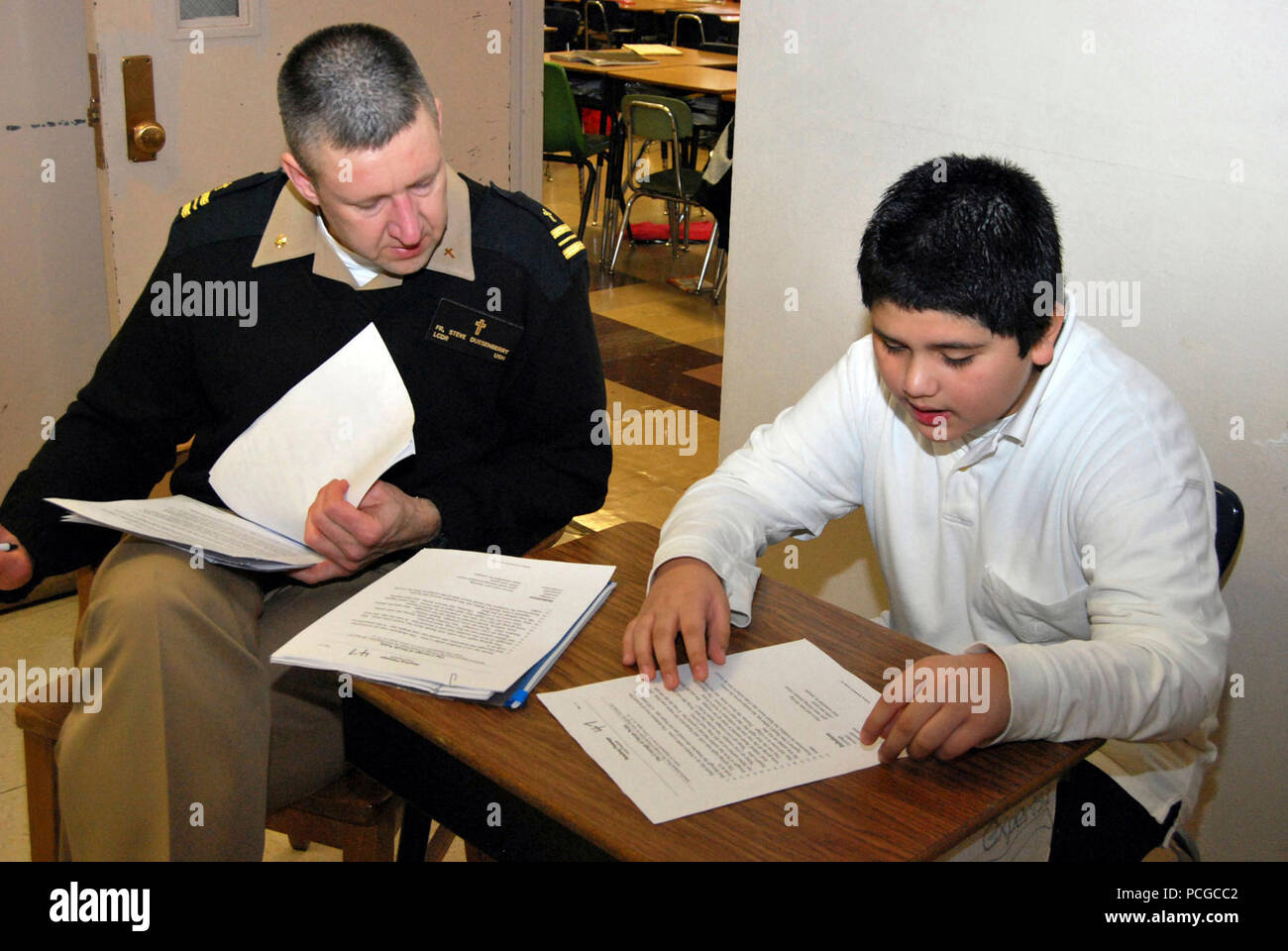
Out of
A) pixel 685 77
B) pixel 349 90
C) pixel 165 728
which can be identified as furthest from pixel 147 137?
pixel 685 77

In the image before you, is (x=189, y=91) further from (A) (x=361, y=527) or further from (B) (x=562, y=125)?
(B) (x=562, y=125)

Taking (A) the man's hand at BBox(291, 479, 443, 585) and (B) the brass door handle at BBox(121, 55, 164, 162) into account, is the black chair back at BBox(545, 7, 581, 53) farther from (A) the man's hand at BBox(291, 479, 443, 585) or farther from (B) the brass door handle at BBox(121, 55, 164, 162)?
(A) the man's hand at BBox(291, 479, 443, 585)

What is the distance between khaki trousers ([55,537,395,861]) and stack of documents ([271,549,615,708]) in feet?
0.68

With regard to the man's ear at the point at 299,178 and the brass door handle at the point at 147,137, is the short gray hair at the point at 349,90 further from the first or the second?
the brass door handle at the point at 147,137

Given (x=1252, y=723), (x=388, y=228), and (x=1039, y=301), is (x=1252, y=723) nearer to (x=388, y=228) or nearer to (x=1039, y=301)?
(x=1039, y=301)

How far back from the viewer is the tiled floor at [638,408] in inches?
90.4

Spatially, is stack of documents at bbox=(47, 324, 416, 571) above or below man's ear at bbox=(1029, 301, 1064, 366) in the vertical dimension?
below

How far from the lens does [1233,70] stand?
5.49 ft

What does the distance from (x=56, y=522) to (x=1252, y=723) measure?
178cm

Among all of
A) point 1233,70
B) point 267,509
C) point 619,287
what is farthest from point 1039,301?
point 619,287

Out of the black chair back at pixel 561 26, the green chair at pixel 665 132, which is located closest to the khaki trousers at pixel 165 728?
the green chair at pixel 665 132

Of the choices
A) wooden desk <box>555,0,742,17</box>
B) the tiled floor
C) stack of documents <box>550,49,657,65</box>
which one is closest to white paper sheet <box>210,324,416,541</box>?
the tiled floor

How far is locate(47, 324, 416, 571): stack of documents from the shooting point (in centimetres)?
145

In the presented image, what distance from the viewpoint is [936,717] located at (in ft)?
3.59
